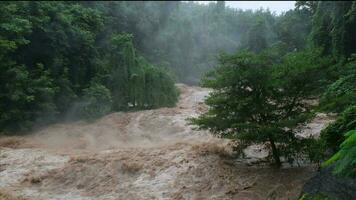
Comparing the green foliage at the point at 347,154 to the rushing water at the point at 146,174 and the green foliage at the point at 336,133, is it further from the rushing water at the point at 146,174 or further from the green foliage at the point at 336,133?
the rushing water at the point at 146,174

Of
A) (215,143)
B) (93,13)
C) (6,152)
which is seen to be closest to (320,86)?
(215,143)

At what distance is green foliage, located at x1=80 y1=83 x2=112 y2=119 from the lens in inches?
948

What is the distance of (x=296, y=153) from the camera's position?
41.5 ft

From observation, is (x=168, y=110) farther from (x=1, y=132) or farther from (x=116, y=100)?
(x=1, y=132)

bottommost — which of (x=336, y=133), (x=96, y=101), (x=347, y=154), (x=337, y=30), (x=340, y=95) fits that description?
(x=96, y=101)

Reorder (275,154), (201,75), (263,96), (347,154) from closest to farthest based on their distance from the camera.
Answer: (347,154), (263,96), (275,154), (201,75)

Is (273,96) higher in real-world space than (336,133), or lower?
higher

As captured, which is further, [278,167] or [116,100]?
[116,100]

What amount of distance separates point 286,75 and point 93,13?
1826 centimetres

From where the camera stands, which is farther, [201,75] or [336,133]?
[201,75]

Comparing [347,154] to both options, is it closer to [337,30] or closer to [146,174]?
[146,174]

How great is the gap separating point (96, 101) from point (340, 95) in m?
15.2

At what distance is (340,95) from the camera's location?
38.8ft

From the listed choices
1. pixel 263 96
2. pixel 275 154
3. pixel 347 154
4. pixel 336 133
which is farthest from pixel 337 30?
pixel 347 154
